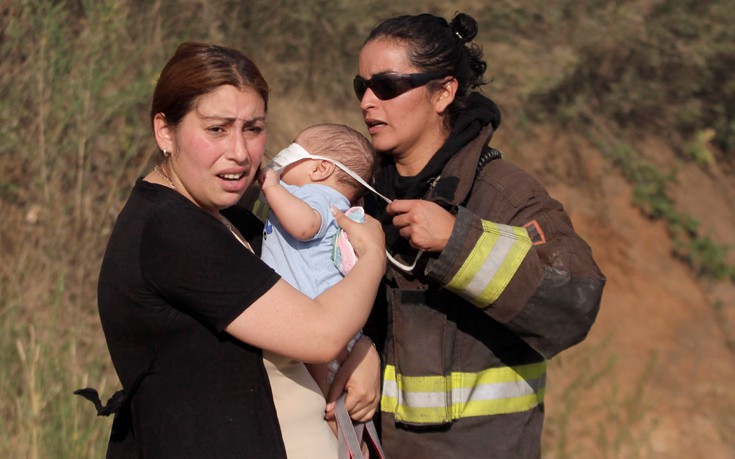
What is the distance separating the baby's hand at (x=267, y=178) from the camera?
2.47 metres

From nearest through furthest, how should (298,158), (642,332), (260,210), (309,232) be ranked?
(309,232)
(298,158)
(260,210)
(642,332)

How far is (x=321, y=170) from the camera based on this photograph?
2684mm

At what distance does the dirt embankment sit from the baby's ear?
11.5 feet

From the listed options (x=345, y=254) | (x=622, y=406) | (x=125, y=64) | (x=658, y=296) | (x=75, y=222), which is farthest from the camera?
(x=658, y=296)

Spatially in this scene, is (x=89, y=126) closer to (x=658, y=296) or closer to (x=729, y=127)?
(x=658, y=296)

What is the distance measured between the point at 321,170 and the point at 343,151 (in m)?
0.10

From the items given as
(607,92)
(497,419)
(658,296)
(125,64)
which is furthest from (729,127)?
(497,419)

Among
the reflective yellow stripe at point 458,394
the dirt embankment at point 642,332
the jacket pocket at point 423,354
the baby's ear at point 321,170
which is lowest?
the dirt embankment at point 642,332

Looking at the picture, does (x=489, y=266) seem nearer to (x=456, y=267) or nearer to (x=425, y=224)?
(x=456, y=267)

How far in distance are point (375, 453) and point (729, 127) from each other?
6187 mm

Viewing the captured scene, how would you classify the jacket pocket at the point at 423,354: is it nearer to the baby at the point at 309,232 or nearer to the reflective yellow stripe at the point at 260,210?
the baby at the point at 309,232

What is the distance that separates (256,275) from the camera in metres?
2.08

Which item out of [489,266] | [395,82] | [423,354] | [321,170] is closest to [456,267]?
[489,266]

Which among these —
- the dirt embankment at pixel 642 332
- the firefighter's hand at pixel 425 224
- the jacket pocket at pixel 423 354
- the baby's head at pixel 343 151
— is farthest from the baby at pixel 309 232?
the dirt embankment at pixel 642 332
